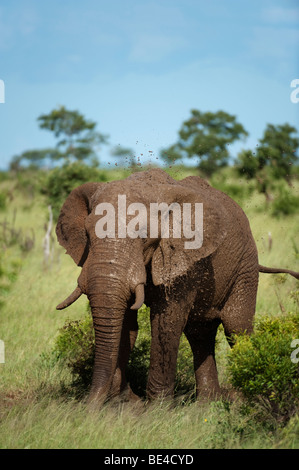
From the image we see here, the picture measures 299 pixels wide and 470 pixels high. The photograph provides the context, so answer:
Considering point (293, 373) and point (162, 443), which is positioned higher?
point (293, 373)

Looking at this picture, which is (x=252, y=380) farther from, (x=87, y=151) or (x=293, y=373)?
(x=87, y=151)

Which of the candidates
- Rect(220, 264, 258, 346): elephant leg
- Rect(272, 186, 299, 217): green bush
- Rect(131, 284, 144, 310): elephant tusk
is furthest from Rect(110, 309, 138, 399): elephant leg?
Rect(272, 186, 299, 217): green bush

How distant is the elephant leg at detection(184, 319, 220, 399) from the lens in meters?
8.04

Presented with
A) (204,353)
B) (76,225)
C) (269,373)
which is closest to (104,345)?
(269,373)

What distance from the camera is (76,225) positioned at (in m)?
7.51

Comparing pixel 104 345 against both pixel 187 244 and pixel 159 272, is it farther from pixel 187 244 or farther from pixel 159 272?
pixel 187 244

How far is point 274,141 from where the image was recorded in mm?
22734

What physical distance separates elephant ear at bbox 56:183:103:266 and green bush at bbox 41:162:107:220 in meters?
13.3

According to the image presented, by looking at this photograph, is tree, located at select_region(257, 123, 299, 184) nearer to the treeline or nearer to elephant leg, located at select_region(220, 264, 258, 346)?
the treeline

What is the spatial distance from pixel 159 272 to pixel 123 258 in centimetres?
62
